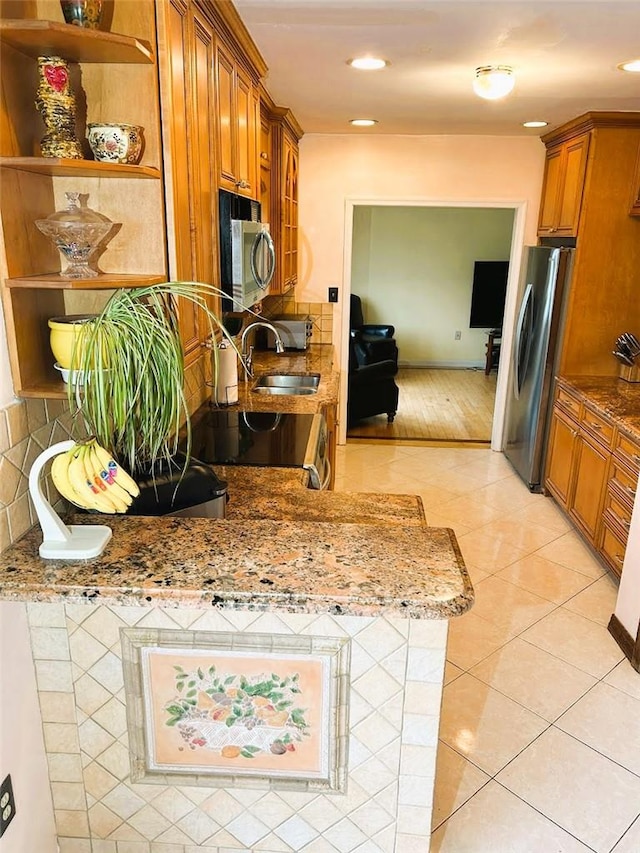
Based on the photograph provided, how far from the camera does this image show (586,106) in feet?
11.5

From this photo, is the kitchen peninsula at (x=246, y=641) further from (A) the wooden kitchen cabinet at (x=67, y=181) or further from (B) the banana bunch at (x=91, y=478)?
(A) the wooden kitchen cabinet at (x=67, y=181)

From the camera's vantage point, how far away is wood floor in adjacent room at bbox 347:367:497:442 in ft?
18.7

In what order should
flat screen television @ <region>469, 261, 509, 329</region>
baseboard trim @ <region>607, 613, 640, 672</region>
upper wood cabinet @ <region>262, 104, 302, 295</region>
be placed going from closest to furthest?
baseboard trim @ <region>607, 613, 640, 672</region>
upper wood cabinet @ <region>262, 104, 302, 295</region>
flat screen television @ <region>469, 261, 509, 329</region>

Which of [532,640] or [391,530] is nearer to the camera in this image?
[391,530]

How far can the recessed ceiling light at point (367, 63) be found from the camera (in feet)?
8.45

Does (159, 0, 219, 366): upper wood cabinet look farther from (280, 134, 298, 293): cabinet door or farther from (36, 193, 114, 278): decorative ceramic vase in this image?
(280, 134, 298, 293): cabinet door

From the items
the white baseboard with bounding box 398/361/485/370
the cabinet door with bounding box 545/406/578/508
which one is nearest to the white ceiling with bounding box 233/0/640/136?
the cabinet door with bounding box 545/406/578/508

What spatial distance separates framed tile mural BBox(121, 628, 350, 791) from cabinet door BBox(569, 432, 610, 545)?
7.88ft

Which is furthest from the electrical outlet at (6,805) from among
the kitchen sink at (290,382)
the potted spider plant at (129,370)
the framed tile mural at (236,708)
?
the kitchen sink at (290,382)

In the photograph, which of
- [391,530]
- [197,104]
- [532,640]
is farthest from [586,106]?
[391,530]

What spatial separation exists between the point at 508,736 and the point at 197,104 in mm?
2350

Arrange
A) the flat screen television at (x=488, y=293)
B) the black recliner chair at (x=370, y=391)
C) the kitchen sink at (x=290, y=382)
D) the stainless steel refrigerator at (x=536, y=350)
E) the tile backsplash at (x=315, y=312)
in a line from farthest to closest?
the flat screen television at (x=488, y=293), the black recliner chair at (x=370, y=391), the tile backsplash at (x=315, y=312), the stainless steel refrigerator at (x=536, y=350), the kitchen sink at (x=290, y=382)

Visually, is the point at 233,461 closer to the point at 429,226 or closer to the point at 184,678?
the point at 184,678

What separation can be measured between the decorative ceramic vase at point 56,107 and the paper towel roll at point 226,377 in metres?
1.48
